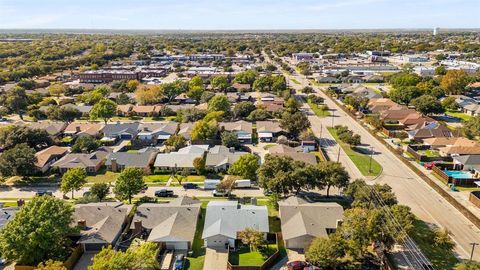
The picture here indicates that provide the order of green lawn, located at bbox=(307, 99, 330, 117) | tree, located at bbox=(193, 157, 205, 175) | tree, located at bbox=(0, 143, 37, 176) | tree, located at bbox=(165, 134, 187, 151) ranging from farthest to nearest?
green lawn, located at bbox=(307, 99, 330, 117) < tree, located at bbox=(165, 134, 187, 151) < tree, located at bbox=(193, 157, 205, 175) < tree, located at bbox=(0, 143, 37, 176)

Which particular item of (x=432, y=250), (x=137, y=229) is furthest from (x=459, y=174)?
(x=137, y=229)

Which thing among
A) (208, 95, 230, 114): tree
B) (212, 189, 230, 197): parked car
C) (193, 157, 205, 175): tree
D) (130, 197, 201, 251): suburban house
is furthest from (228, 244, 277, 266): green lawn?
(208, 95, 230, 114): tree

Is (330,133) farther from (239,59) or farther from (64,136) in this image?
(239,59)

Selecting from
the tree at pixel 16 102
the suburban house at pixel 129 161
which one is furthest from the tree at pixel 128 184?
the tree at pixel 16 102

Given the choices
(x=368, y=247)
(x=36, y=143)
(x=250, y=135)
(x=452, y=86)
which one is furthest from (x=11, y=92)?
(x=452, y=86)

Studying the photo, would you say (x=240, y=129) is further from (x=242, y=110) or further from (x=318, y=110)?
(x=318, y=110)

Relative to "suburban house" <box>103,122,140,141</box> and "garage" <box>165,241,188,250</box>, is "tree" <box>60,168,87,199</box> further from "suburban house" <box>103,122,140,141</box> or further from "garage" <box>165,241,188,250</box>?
"suburban house" <box>103,122,140,141</box>
